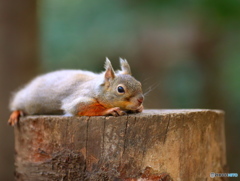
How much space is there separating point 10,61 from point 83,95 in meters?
3.36

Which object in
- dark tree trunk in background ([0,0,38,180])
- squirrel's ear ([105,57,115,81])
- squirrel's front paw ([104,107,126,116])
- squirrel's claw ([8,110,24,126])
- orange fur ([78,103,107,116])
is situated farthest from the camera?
dark tree trunk in background ([0,0,38,180])

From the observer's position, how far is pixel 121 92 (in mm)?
4070

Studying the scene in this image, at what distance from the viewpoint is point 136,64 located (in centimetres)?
1061

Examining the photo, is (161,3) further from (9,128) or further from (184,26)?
(9,128)

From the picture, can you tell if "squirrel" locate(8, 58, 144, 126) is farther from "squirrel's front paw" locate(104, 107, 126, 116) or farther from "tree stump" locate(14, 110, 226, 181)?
"tree stump" locate(14, 110, 226, 181)

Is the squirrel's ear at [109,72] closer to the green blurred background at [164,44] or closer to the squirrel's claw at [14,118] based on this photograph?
the squirrel's claw at [14,118]

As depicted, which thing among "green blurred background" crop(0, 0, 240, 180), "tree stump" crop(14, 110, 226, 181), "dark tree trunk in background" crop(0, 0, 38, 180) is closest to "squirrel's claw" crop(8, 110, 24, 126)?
"tree stump" crop(14, 110, 226, 181)

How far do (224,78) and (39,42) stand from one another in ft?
16.5

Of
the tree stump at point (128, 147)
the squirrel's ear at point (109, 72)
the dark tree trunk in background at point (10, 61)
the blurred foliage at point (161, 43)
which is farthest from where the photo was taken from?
the blurred foliage at point (161, 43)

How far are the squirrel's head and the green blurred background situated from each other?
5131 millimetres

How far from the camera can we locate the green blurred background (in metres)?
9.81

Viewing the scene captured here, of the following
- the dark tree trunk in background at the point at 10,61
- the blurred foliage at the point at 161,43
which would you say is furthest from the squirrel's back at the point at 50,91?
the blurred foliage at the point at 161,43

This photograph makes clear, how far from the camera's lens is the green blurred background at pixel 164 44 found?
9.81 meters

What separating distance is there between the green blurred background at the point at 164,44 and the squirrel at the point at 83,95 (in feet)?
14.4
